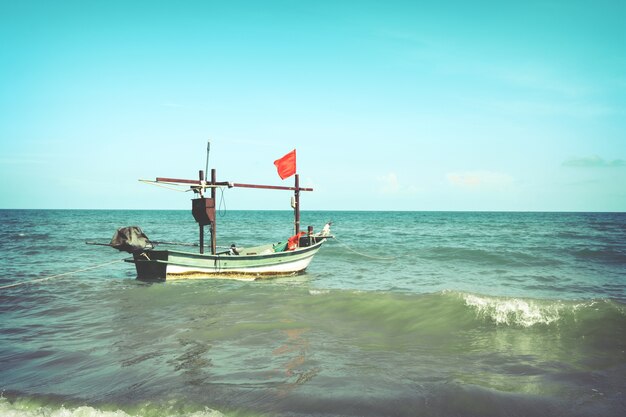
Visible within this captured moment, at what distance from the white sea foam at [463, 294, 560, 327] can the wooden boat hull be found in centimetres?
856

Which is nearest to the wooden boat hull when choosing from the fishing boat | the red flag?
the fishing boat

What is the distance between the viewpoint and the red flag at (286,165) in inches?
704

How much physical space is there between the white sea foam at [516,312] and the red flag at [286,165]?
32.6 ft

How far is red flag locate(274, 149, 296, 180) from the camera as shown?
17.9 metres

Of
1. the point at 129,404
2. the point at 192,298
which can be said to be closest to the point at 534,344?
the point at 129,404

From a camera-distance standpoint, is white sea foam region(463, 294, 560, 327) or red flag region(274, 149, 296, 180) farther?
red flag region(274, 149, 296, 180)

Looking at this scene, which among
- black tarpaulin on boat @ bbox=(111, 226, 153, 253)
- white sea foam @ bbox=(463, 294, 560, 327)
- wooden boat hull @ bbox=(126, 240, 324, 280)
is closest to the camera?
white sea foam @ bbox=(463, 294, 560, 327)

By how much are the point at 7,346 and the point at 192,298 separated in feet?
17.7


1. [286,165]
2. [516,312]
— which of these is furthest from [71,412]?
[286,165]

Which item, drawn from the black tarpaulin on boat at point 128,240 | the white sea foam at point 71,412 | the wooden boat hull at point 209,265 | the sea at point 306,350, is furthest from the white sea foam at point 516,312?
the black tarpaulin on boat at point 128,240

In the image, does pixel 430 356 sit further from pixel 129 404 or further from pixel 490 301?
pixel 129 404

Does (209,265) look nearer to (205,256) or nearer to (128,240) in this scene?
(205,256)

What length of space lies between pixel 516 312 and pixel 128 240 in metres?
12.5

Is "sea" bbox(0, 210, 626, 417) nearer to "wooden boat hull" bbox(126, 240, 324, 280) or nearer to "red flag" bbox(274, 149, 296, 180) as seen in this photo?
"wooden boat hull" bbox(126, 240, 324, 280)
